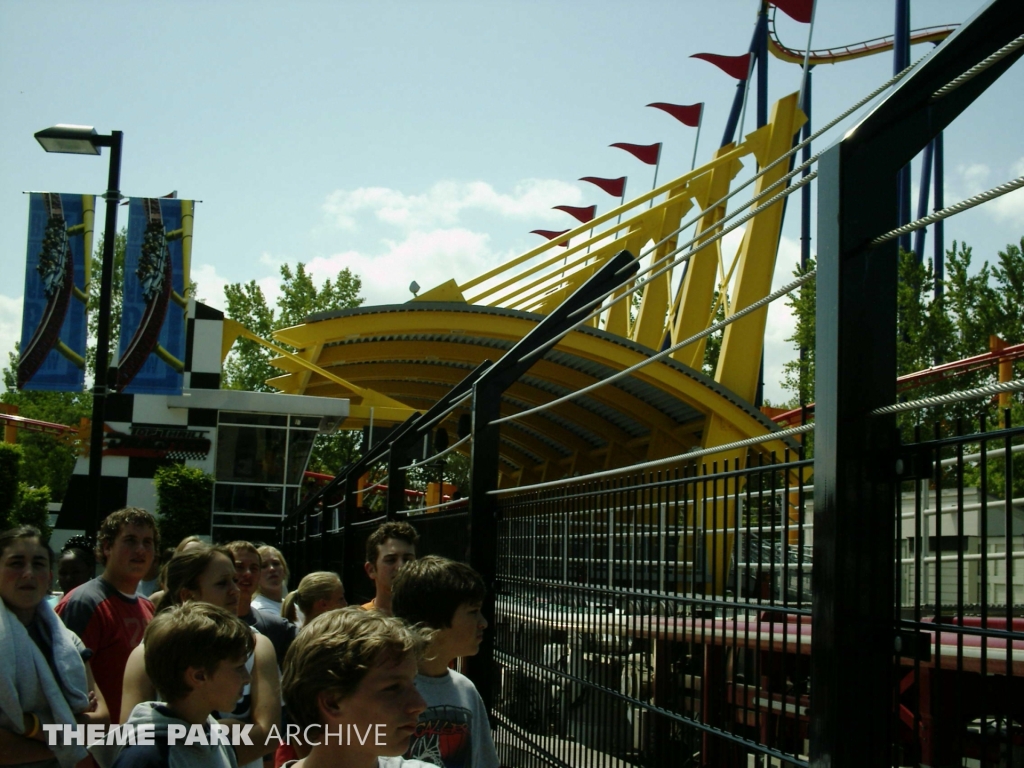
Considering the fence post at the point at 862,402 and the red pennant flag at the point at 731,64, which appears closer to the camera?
the fence post at the point at 862,402

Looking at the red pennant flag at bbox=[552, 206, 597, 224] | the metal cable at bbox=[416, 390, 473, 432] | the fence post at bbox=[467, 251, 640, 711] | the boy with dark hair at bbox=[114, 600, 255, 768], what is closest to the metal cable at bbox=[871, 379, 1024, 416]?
the boy with dark hair at bbox=[114, 600, 255, 768]

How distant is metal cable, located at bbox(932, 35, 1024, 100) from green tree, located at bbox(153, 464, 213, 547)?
26.1m

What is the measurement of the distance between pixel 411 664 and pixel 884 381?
1304 mm

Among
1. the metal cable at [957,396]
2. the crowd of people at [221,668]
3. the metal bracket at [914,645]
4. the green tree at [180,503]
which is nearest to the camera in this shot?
the metal cable at [957,396]

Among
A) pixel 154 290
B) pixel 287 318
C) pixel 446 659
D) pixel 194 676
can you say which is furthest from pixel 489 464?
pixel 287 318

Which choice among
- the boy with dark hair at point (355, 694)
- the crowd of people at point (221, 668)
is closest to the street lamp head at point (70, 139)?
the crowd of people at point (221, 668)

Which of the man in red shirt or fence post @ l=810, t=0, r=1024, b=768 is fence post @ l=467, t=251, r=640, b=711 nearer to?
the man in red shirt

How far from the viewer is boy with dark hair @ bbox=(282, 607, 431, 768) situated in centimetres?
249

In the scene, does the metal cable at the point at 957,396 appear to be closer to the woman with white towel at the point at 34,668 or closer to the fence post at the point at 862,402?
the fence post at the point at 862,402

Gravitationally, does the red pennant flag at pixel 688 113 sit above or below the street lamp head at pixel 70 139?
above

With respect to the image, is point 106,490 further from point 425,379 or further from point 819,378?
point 819,378

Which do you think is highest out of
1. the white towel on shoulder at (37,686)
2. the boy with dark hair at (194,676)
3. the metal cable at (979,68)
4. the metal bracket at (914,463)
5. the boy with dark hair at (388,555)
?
the metal cable at (979,68)

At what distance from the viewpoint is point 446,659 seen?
3566 millimetres

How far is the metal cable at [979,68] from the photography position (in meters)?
2.19
